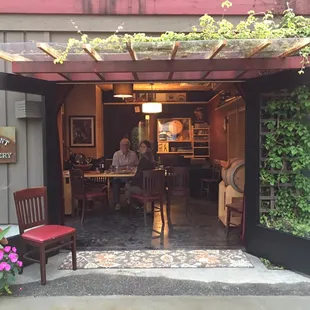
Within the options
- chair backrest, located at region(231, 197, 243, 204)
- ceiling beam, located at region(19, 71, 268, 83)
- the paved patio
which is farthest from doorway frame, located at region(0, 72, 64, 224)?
chair backrest, located at region(231, 197, 243, 204)

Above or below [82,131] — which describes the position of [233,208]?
below

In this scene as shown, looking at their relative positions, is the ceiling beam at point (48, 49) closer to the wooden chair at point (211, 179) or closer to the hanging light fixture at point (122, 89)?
the hanging light fixture at point (122, 89)

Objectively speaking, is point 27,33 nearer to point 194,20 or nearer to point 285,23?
point 194,20

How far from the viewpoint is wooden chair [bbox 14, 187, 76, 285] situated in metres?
3.32

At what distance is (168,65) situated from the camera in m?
3.46

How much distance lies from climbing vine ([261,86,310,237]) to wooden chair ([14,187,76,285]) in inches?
89.6

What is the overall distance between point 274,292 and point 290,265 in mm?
593

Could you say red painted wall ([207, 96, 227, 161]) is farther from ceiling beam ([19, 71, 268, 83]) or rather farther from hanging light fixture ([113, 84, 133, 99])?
ceiling beam ([19, 71, 268, 83])

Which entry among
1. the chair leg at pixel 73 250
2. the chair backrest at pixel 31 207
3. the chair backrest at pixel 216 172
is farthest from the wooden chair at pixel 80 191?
the chair backrest at pixel 216 172

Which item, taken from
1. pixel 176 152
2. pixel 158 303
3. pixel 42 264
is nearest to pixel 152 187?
pixel 42 264

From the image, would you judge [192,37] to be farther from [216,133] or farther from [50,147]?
[216,133]

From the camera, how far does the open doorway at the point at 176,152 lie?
4.86 metres

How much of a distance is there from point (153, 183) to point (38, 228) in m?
2.17

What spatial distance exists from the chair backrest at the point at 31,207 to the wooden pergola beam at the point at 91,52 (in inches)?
62.1
